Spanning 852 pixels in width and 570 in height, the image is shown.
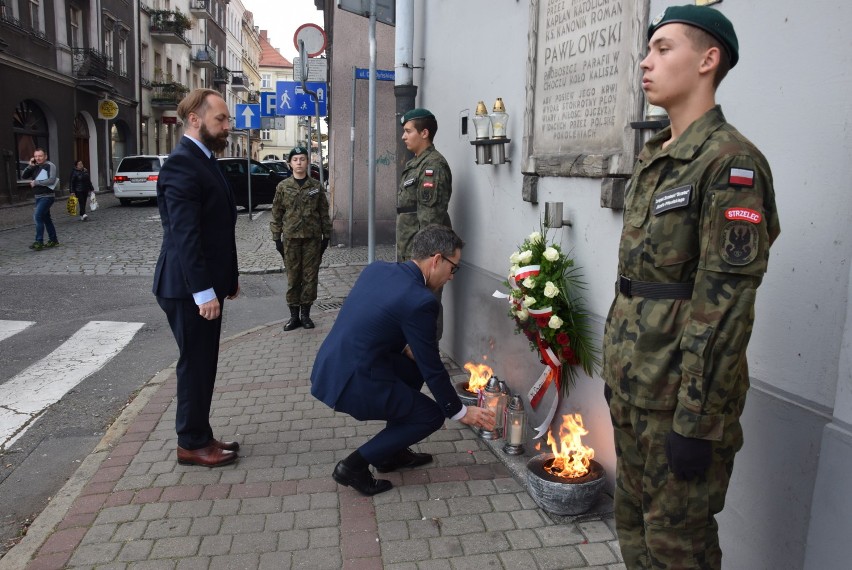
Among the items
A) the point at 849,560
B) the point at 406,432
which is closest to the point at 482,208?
the point at 406,432

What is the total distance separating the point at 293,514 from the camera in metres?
3.60

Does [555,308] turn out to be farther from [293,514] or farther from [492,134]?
[293,514]

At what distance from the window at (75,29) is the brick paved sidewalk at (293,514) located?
27311 millimetres

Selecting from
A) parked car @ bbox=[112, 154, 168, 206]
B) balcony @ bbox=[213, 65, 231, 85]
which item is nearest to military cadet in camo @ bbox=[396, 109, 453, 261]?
parked car @ bbox=[112, 154, 168, 206]

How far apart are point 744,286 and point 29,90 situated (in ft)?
87.1

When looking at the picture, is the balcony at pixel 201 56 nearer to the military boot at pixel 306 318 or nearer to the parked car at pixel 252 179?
the parked car at pixel 252 179

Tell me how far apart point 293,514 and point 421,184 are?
2.90 metres

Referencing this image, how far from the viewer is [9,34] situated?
71.9ft

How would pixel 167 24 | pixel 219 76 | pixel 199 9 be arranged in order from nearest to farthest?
pixel 167 24 < pixel 199 9 < pixel 219 76

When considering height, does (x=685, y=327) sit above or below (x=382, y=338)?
above

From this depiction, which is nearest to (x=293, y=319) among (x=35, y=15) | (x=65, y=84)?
(x=35, y=15)

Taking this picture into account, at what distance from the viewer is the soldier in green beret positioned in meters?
5.61

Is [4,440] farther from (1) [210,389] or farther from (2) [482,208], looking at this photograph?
(2) [482,208]

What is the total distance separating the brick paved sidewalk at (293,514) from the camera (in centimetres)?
320
